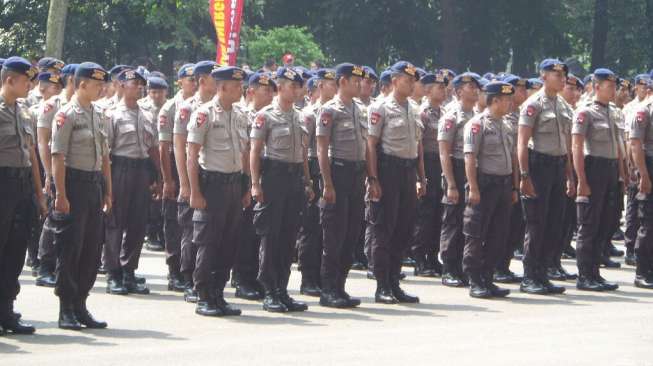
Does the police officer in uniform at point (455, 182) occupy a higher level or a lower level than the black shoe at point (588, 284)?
higher

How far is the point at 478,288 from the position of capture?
12.8 m

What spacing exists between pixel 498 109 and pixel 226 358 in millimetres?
4692

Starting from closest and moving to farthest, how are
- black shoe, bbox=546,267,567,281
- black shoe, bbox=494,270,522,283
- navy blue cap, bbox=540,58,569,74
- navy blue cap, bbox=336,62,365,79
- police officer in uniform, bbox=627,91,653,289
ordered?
navy blue cap, bbox=336,62,365,79 < navy blue cap, bbox=540,58,569,74 < police officer in uniform, bbox=627,91,653,289 < black shoe, bbox=494,270,522,283 < black shoe, bbox=546,267,567,281

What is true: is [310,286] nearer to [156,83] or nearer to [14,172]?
[156,83]

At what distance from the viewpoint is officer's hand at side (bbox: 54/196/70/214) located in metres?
10.1

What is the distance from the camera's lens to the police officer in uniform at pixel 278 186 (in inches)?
456

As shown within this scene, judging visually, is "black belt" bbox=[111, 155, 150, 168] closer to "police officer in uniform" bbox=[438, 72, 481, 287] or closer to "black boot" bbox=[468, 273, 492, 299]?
"police officer in uniform" bbox=[438, 72, 481, 287]

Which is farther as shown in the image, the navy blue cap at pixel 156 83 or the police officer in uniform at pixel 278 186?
the navy blue cap at pixel 156 83

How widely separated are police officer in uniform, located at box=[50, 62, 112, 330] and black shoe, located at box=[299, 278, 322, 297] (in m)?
2.78

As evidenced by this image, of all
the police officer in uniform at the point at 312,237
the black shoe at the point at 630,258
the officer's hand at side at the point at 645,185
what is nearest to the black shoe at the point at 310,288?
the police officer in uniform at the point at 312,237

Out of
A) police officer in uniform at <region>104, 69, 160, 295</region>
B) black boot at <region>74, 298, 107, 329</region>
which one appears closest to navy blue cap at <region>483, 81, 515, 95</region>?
police officer in uniform at <region>104, 69, 160, 295</region>

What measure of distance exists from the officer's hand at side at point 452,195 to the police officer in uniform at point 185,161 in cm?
260

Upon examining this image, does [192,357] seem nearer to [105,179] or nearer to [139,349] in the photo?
[139,349]

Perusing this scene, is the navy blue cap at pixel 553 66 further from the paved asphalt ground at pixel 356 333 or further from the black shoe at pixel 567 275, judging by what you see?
the black shoe at pixel 567 275
